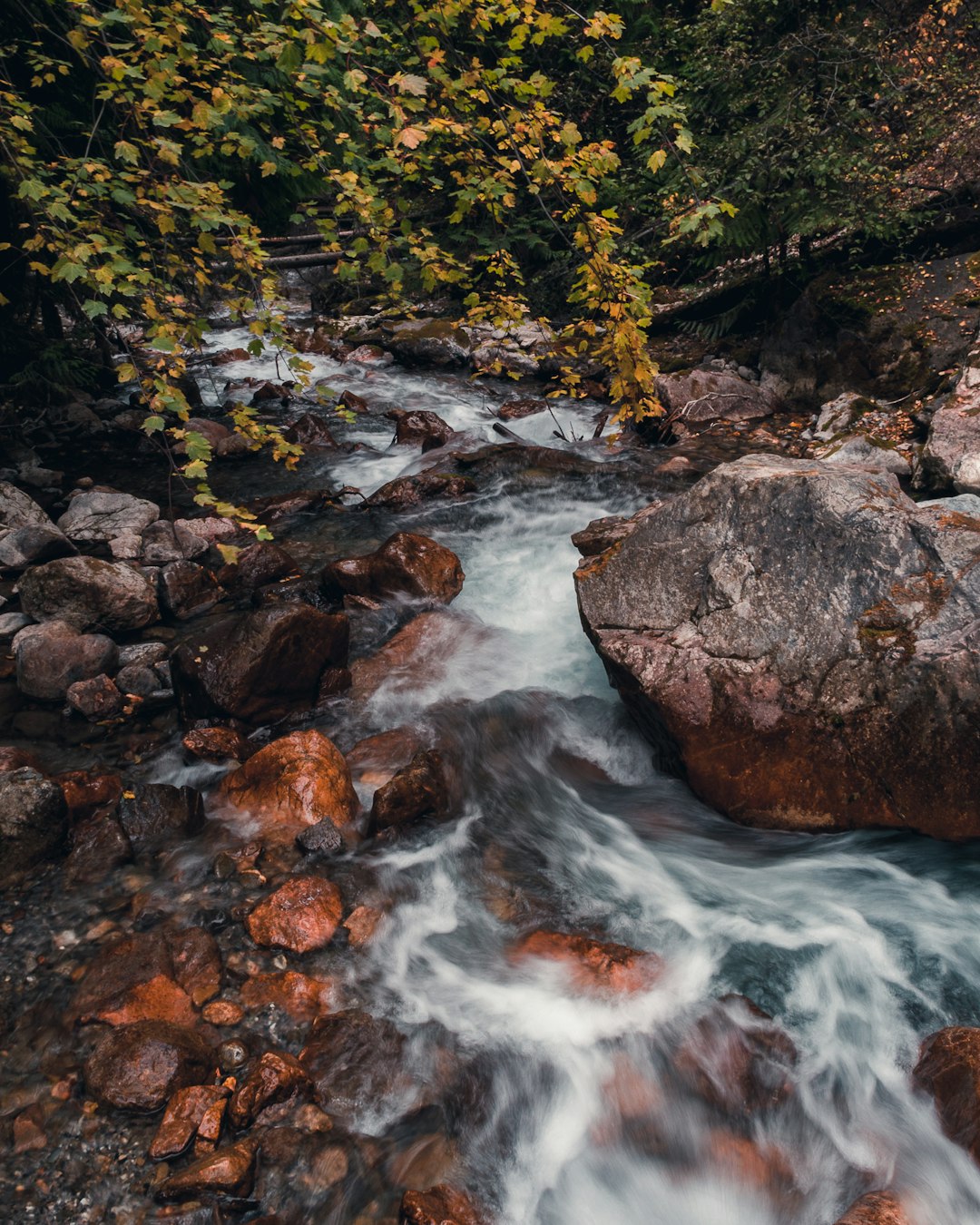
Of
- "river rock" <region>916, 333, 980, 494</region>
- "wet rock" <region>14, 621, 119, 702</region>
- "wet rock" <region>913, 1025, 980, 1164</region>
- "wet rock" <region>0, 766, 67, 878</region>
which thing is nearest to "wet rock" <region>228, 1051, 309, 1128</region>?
"wet rock" <region>0, 766, 67, 878</region>

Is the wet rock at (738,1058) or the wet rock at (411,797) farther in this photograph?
the wet rock at (411,797)

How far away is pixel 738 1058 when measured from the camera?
3.28 m

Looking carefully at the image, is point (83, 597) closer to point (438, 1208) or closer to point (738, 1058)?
point (438, 1208)

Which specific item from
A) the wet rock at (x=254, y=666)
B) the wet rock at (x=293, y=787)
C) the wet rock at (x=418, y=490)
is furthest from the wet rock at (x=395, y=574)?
the wet rock at (x=293, y=787)

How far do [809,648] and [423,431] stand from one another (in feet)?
25.1

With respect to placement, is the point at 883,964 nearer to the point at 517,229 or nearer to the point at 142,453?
the point at 142,453

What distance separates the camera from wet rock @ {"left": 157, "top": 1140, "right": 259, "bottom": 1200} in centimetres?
265

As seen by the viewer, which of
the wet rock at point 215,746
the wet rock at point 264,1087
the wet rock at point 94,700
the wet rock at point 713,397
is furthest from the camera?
the wet rock at point 713,397

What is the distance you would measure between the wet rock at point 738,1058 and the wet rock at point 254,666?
3338 mm

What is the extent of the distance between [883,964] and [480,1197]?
89.3 inches

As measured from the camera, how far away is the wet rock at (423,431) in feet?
34.4

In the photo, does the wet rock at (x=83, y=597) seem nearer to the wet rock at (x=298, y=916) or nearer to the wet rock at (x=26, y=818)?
the wet rock at (x=26, y=818)

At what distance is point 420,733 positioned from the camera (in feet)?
17.4

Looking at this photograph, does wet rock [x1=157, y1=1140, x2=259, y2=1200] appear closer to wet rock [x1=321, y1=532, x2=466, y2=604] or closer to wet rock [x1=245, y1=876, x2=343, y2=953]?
wet rock [x1=245, y1=876, x2=343, y2=953]
